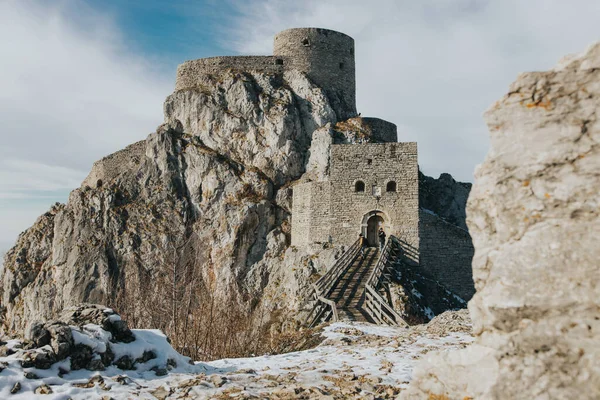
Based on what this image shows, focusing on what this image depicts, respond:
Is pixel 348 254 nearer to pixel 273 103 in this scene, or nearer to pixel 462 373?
pixel 273 103

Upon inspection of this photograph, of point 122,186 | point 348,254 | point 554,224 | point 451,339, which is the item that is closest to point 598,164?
point 554,224

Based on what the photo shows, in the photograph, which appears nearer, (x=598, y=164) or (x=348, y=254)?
(x=598, y=164)

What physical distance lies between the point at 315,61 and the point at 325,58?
0.69 m

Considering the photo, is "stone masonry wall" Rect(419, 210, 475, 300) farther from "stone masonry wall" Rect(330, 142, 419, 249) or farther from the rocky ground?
the rocky ground

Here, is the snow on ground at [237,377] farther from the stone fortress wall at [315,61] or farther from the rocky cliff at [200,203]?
the stone fortress wall at [315,61]

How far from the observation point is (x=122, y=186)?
3238cm

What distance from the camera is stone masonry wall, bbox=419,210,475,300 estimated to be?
22938 millimetres

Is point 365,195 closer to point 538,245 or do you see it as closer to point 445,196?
point 445,196

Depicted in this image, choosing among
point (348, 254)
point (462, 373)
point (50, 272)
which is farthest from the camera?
point (50, 272)

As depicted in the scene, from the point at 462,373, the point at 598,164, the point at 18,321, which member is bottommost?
the point at 18,321

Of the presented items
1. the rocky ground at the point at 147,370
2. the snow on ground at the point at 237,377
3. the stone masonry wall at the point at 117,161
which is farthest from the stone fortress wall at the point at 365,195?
the stone masonry wall at the point at 117,161

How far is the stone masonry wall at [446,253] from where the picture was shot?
75.3 feet

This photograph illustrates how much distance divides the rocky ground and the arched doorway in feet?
49.1

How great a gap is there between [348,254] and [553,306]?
18272mm
